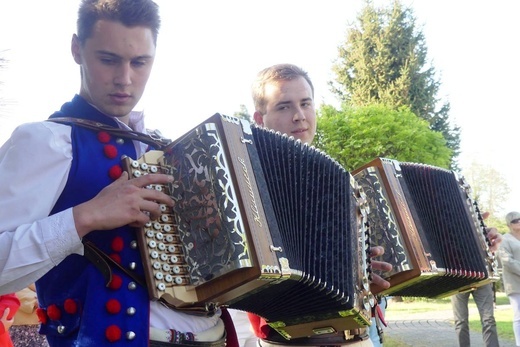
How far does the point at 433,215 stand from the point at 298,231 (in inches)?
59.3

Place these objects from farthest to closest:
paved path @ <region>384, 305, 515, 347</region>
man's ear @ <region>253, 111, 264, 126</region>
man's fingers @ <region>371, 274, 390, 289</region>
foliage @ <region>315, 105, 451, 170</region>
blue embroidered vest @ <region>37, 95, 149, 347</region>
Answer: foliage @ <region>315, 105, 451, 170</region> < paved path @ <region>384, 305, 515, 347</region> < man's ear @ <region>253, 111, 264, 126</region> < man's fingers @ <region>371, 274, 390, 289</region> < blue embroidered vest @ <region>37, 95, 149, 347</region>

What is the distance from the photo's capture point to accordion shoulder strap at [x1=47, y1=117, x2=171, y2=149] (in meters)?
2.00

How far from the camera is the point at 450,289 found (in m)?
3.69

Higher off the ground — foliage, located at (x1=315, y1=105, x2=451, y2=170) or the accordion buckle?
foliage, located at (x1=315, y1=105, x2=451, y2=170)

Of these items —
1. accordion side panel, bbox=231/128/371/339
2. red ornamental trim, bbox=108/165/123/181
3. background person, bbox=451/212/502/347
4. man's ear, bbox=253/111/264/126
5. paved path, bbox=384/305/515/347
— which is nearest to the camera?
red ornamental trim, bbox=108/165/123/181

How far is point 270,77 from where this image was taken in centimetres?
330

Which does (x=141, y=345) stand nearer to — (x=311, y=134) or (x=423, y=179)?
(x=311, y=134)

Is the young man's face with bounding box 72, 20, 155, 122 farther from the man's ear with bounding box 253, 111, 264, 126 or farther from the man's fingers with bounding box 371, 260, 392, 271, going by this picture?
the man's fingers with bounding box 371, 260, 392, 271

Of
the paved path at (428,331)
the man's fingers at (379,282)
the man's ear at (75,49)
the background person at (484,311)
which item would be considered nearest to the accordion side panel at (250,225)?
the man's ear at (75,49)

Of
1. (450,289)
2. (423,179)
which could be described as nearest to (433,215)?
(423,179)

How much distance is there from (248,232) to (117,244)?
381mm

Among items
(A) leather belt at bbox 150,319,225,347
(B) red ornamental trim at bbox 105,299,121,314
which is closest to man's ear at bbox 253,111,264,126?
(A) leather belt at bbox 150,319,225,347

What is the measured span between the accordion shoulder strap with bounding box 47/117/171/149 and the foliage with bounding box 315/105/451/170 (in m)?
17.9

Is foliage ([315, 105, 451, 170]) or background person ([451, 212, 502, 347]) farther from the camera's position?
foliage ([315, 105, 451, 170])
